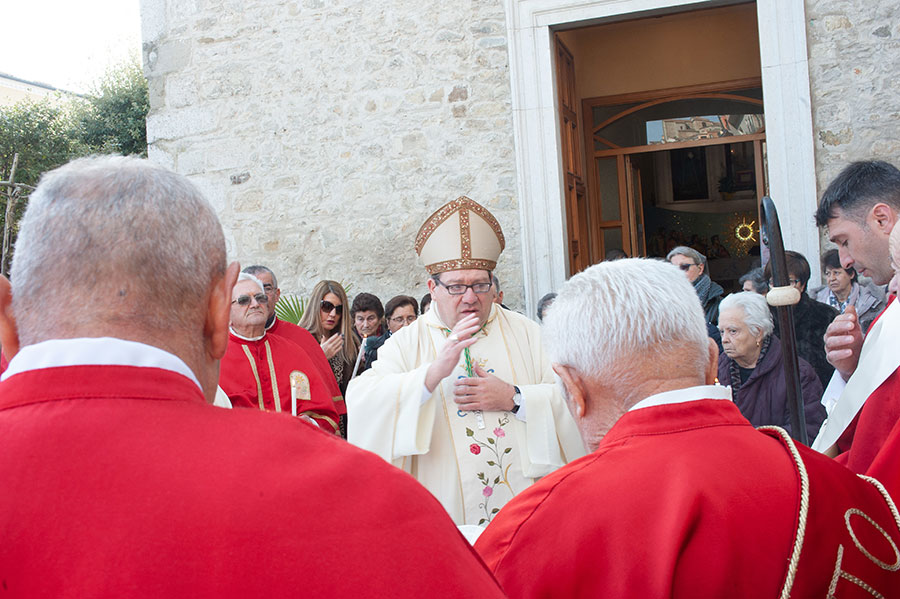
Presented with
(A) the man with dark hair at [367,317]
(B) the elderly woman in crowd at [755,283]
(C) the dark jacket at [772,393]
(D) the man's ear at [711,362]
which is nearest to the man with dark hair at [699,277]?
(B) the elderly woman in crowd at [755,283]

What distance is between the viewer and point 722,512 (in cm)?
138

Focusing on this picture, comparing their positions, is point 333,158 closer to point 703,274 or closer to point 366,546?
point 703,274

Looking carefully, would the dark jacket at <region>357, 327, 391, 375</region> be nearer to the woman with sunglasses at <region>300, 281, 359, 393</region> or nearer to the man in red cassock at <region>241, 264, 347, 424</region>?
the woman with sunglasses at <region>300, 281, 359, 393</region>

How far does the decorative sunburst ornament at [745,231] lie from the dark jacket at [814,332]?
361 inches

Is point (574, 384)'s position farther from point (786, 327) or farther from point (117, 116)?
point (117, 116)

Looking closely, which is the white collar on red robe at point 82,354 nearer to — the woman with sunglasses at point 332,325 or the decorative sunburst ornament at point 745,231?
the woman with sunglasses at point 332,325

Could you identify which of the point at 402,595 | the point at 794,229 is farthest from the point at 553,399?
the point at 794,229

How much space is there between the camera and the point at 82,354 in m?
0.96

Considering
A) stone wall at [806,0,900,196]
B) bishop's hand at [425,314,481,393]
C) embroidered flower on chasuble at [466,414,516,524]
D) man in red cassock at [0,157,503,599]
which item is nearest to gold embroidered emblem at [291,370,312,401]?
embroidered flower on chasuble at [466,414,516,524]

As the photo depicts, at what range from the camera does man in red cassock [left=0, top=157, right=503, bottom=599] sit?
881 millimetres

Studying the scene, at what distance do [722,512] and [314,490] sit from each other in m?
0.75

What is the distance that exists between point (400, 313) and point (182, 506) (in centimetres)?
540

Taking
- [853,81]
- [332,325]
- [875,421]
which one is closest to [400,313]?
[332,325]

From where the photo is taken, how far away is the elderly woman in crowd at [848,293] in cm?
491
